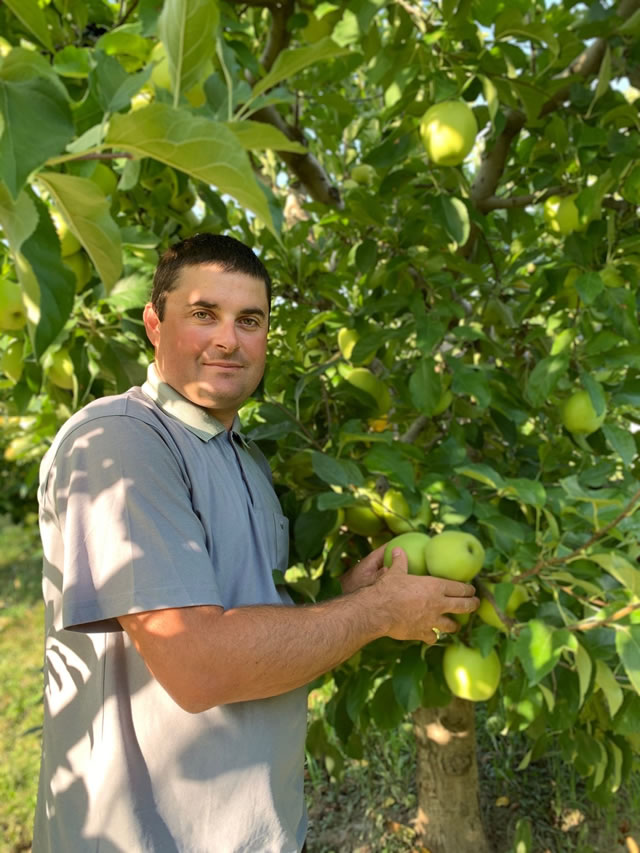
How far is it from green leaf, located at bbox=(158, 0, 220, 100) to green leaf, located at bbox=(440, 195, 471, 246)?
88 centimetres

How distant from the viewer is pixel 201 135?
583 mm

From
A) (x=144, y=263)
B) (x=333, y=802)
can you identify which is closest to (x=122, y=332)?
(x=144, y=263)

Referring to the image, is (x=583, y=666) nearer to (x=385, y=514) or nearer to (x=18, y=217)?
(x=385, y=514)

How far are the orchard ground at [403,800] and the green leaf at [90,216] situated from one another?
6.35 ft

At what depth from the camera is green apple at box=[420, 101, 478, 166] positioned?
5.08ft

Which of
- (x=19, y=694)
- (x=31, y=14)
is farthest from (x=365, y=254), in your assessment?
(x=19, y=694)

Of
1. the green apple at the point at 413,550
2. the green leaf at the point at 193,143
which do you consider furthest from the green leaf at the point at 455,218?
the green leaf at the point at 193,143

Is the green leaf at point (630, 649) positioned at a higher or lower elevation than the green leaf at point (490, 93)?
lower

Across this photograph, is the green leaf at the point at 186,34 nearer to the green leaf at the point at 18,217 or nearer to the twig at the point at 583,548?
the green leaf at the point at 18,217

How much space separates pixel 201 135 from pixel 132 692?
0.84 m

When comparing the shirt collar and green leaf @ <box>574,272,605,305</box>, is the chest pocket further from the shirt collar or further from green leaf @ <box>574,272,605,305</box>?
green leaf @ <box>574,272,605,305</box>

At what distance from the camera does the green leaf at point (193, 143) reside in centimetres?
58

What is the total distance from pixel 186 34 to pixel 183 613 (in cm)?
70

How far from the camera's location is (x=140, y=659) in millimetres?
1112
